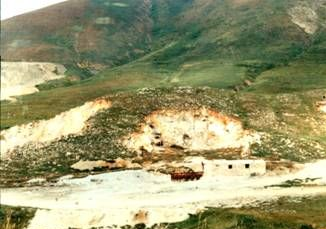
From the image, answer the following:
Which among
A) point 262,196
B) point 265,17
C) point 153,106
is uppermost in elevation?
point 265,17

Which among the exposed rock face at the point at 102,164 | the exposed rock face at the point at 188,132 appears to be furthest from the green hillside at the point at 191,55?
the exposed rock face at the point at 102,164

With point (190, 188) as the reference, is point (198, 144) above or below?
above

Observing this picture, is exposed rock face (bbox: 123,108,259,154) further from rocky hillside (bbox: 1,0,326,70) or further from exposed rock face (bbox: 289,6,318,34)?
exposed rock face (bbox: 289,6,318,34)

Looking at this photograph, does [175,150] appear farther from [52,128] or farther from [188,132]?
[52,128]

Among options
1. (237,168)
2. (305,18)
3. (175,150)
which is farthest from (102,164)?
(305,18)

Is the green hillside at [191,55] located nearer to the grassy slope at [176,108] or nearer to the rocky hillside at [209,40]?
the rocky hillside at [209,40]

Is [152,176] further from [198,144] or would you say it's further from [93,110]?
[93,110]

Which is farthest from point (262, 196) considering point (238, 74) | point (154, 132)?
A: point (238, 74)

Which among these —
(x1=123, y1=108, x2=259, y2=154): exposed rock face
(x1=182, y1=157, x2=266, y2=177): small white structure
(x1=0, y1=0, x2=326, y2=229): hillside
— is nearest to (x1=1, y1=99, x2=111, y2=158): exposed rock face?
(x1=0, y1=0, x2=326, y2=229): hillside
